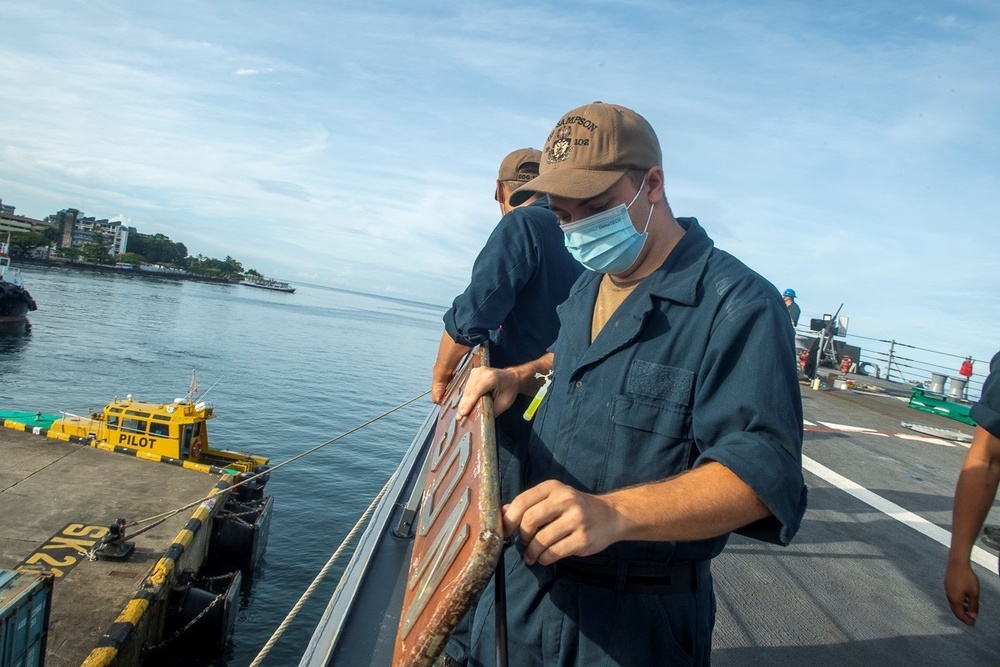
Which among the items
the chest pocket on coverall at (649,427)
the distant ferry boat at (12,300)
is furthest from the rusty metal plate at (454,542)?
the distant ferry boat at (12,300)

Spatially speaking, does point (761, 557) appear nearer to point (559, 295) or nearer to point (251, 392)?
point (559, 295)

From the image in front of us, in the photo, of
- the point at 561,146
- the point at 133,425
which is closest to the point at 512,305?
the point at 561,146

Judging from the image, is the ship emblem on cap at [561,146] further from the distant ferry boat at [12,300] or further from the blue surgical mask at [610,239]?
the distant ferry boat at [12,300]

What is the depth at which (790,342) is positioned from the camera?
55.3 inches

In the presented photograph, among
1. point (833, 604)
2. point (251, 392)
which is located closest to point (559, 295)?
point (833, 604)

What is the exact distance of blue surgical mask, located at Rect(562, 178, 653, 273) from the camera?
1755mm

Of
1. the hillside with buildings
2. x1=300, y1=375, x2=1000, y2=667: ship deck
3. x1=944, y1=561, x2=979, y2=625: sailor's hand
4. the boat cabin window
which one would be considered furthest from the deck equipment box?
the hillside with buildings

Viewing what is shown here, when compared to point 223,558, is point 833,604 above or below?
above

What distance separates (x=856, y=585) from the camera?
3.99 m

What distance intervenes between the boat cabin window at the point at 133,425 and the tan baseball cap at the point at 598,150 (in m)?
20.2

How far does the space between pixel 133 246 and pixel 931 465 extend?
18215 centimetres

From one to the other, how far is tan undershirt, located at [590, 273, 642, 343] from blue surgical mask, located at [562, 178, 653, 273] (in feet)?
0.19

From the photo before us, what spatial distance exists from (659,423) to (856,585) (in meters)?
3.38

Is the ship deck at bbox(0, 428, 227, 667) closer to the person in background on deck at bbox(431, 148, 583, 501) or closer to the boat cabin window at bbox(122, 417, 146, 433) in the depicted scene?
the boat cabin window at bbox(122, 417, 146, 433)
